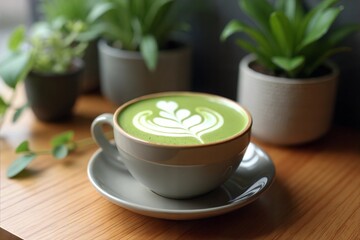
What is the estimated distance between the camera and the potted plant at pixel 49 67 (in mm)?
673

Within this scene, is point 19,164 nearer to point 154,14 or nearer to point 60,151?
point 60,151

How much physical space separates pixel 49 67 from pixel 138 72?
0.40ft

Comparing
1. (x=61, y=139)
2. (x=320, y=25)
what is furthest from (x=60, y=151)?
(x=320, y=25)

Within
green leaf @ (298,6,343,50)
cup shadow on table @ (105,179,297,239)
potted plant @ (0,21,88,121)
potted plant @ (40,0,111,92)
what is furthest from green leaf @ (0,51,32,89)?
green leaf @ (298,6,343,50)

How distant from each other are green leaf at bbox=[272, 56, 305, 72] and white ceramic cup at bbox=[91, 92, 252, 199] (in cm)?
12

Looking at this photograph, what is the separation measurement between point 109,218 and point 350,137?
1.19 ft

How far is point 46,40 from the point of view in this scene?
28.1 inches

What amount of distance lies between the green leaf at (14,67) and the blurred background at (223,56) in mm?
249

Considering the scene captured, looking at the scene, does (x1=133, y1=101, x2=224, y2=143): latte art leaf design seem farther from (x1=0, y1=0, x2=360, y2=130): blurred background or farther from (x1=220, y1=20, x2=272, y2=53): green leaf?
(x1=0, y1=0, x2=360, y2=130): blurred background

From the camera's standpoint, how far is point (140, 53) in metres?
0.73

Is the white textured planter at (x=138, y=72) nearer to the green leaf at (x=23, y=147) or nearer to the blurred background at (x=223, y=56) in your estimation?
the blurred background at (x=223, y=56)

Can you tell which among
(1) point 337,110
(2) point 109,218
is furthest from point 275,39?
(2) point 109,218

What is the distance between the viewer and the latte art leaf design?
19.5 inches

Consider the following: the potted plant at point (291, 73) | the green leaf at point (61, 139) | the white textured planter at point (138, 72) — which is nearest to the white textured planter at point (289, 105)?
the potted plant at point (291, 73)
